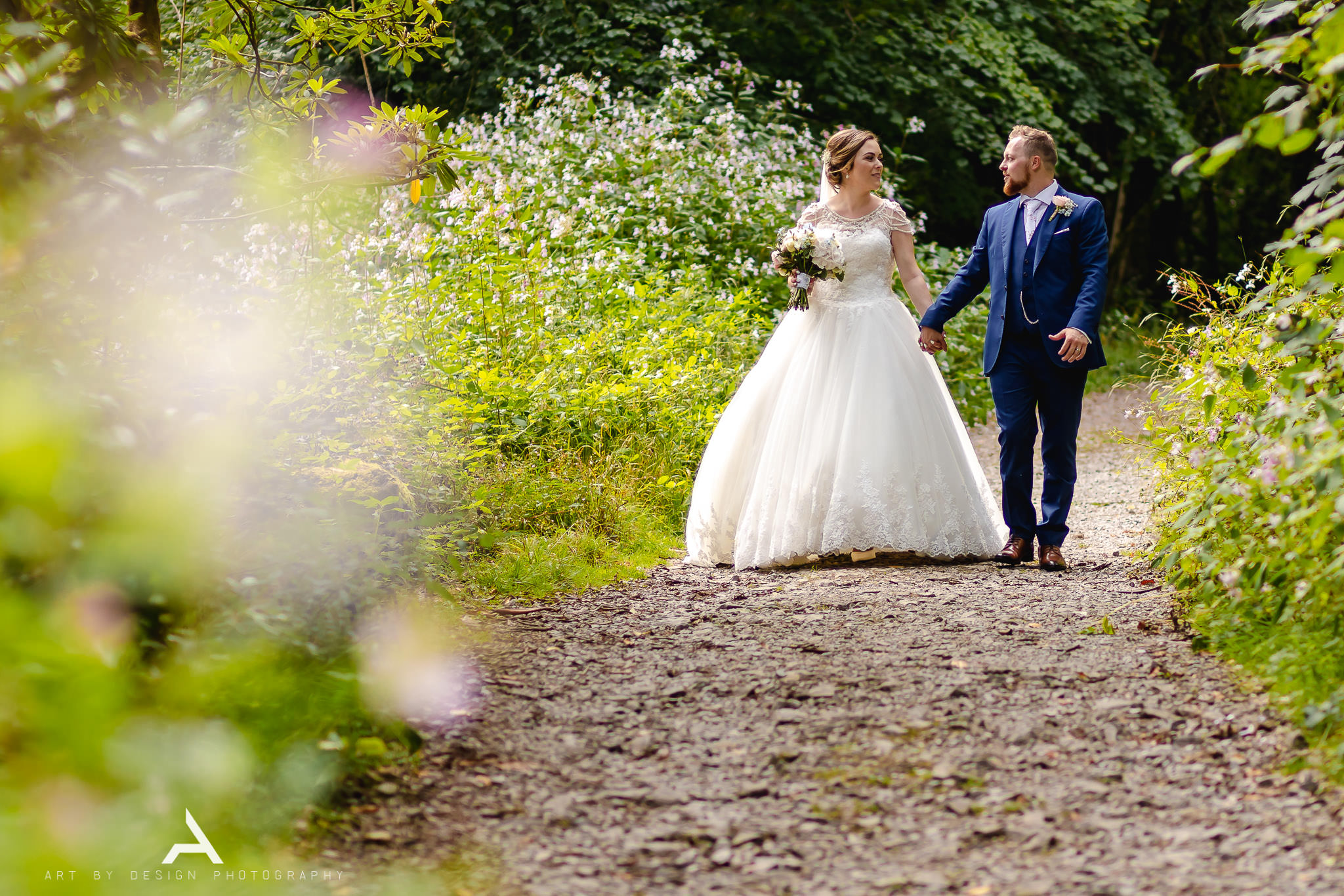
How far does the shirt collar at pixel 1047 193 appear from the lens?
5.50 metres

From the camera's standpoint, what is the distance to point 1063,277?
5.44m

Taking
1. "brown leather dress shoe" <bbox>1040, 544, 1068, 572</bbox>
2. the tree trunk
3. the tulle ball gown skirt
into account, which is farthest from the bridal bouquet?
the tree trunk

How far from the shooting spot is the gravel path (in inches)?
98.0

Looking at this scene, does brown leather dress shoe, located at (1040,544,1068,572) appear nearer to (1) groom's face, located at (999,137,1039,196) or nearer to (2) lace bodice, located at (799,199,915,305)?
(2) lace bodice, located at (799,199,915,305)

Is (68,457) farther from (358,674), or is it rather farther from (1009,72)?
(1009,72)

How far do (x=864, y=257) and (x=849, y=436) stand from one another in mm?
971

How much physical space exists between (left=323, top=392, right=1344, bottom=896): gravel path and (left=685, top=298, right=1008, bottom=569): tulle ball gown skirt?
99 centimetres

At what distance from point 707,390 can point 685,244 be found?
2684 millimetres

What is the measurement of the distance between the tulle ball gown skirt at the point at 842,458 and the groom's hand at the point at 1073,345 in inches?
26.2

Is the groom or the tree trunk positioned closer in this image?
the tree trunk

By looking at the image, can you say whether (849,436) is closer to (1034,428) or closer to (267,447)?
(1034,428)

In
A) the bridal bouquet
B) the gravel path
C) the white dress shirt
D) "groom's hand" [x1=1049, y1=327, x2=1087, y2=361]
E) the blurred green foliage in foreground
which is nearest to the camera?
the blurred green foliage in foreground

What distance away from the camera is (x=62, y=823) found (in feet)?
6.07

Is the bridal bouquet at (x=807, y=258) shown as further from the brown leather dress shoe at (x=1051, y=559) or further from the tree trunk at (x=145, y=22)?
the tree trunk at (x=145, y=22)
